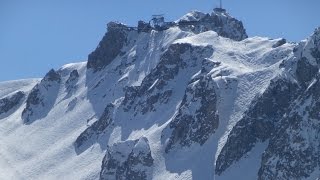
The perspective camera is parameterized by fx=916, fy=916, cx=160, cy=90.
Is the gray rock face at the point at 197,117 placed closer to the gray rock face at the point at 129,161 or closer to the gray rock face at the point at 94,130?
the gray rock face at the point at 129,161

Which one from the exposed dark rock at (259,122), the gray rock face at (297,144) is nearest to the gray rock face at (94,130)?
the exposed dark rock at (259,122)

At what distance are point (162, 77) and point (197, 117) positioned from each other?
22.6m

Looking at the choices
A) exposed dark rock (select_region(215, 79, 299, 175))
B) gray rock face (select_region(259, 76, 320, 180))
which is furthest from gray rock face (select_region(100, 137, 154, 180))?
gray rock face (select_region(259, 76, 320, 180))

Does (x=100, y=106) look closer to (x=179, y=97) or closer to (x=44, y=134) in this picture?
(x=44, y=134)

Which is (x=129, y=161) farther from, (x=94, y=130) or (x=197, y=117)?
(x=94, y=130)

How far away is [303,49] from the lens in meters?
149

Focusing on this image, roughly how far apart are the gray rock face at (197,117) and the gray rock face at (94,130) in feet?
71.8

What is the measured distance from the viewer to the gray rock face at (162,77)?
171 m

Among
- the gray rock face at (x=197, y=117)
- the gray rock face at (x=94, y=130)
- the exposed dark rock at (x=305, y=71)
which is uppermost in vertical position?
the exposed dark rock at (x=305, y=71)

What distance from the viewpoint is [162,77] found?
17362 centimetres

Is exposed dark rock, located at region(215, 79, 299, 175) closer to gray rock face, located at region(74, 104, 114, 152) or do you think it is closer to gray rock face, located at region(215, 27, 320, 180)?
gray rock face, located at region(215, 27, 320, 180)

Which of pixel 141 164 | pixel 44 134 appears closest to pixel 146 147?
pixel 141 164

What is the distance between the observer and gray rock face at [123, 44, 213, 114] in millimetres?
171050

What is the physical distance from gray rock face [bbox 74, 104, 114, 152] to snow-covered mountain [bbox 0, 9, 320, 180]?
226 mm
